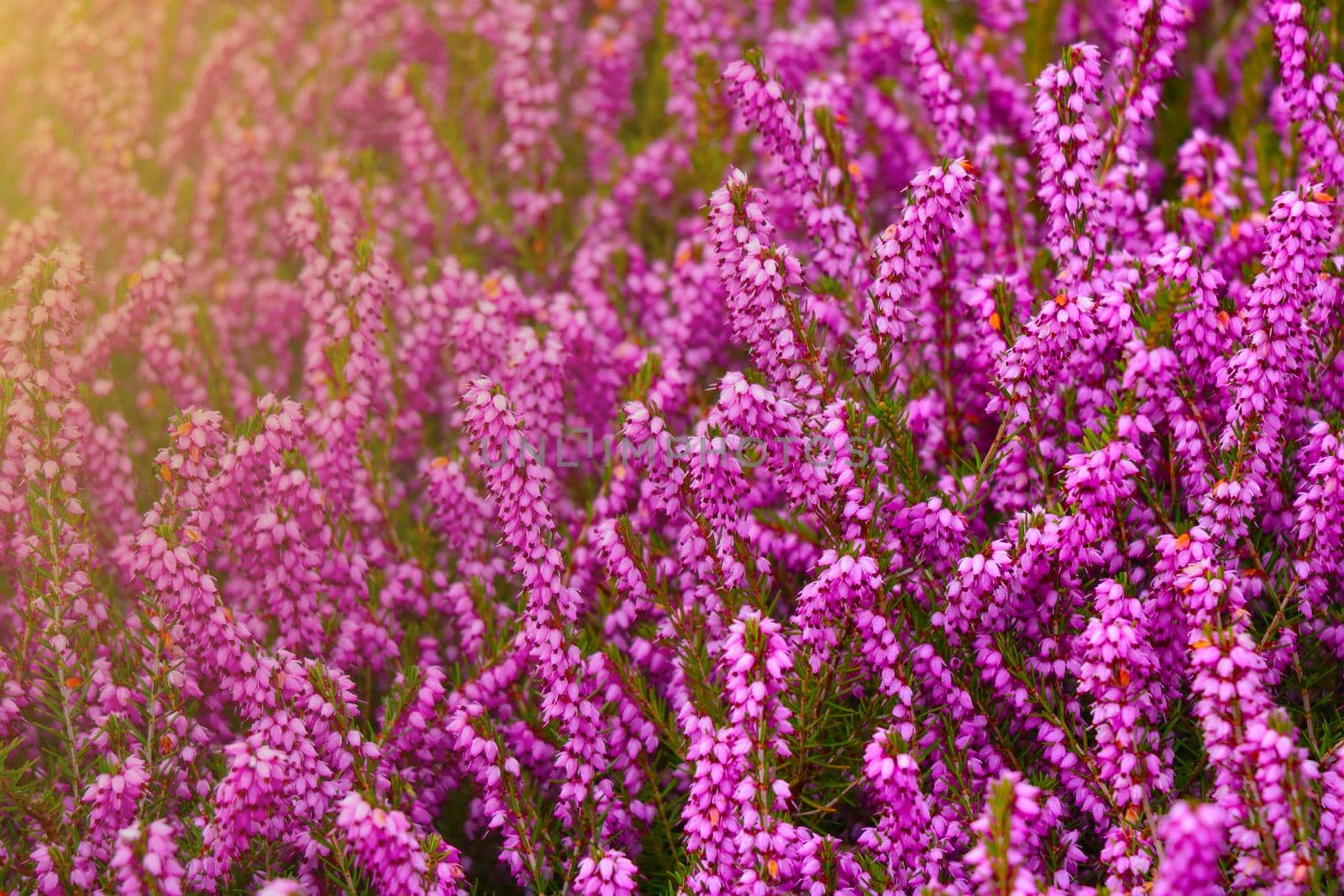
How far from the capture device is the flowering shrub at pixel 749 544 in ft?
12.9

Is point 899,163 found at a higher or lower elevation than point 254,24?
lower

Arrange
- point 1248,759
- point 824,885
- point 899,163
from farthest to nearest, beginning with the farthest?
point 899,163 < point 824,885 < point 1248,759

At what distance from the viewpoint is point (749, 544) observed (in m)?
4.70

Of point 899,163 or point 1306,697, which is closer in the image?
point 1306,697

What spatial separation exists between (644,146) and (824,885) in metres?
4.97

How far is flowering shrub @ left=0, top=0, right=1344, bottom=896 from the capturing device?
394cm

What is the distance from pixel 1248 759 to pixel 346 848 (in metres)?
3.01

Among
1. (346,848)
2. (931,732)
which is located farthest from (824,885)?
(346,848)

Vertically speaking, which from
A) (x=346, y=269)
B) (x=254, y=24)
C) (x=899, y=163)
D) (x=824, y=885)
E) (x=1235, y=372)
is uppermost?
(x=254, y=24)

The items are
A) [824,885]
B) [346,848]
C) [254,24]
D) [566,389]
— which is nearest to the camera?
[824,885]

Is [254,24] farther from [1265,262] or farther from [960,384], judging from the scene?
[1265,262]

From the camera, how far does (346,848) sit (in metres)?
4.28

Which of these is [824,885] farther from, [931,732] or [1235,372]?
[1235,372]

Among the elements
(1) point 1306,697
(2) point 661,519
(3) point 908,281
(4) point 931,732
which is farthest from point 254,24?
(1) point 1306,697
